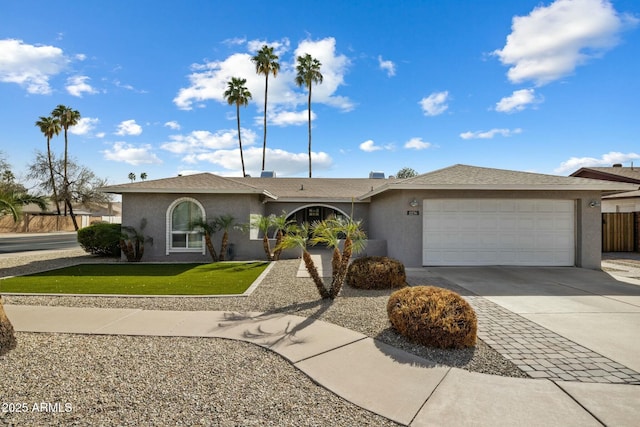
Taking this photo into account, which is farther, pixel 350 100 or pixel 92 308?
pixel 350 100

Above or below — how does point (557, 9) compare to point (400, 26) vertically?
below

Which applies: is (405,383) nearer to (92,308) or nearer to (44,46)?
(92,308)

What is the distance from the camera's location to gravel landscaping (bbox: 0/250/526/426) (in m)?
3.09

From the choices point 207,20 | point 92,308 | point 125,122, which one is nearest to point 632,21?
point 207,20

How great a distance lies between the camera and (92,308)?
677cm

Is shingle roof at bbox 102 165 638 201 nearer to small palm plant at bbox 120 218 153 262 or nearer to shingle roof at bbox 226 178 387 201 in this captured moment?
shingle roof at bbox 226 178 387 201

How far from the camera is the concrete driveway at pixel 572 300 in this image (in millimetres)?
5031

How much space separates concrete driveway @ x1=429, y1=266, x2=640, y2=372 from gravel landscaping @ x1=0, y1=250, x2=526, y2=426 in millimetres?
1966

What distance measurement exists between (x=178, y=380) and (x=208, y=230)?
10.6 meters

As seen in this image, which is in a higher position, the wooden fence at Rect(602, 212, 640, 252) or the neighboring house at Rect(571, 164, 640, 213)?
the neighboring house at Rect(571, 164, 640, 213)

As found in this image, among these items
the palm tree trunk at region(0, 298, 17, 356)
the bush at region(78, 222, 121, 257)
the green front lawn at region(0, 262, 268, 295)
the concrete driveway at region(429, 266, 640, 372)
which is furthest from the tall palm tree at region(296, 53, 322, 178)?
the palm tree trunk at region(0, 298, 17, 356)

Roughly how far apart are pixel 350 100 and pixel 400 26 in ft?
25.5

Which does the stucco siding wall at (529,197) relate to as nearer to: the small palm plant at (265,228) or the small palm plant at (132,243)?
the small palm plant at (265,228)

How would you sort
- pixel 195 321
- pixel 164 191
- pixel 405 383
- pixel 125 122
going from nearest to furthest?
1. pixel 405 383
2. pixel 195 321
3. pixel 164 191
4. pixel 125 122
